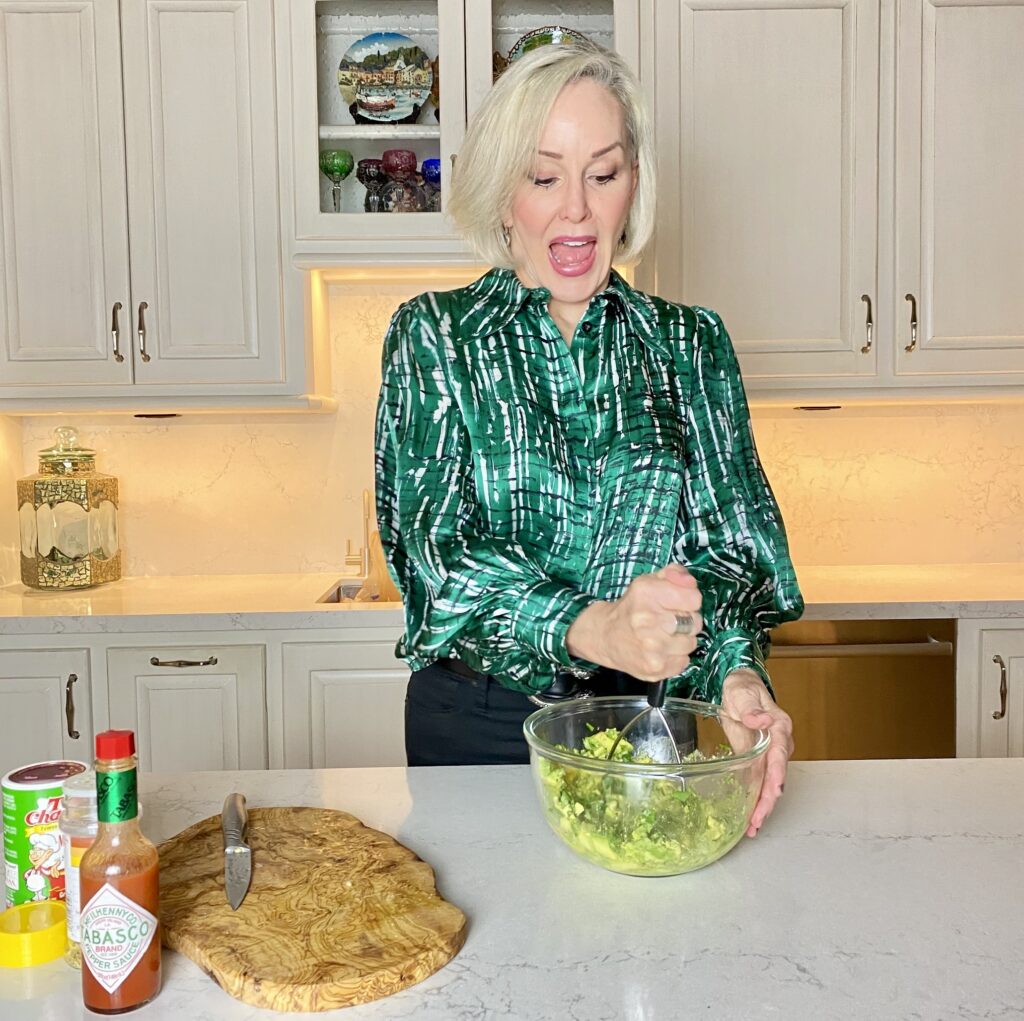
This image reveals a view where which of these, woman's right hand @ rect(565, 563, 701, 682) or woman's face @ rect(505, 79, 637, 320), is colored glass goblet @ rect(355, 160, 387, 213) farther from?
woman's right hand @ rect(565, 563, 701, 682)

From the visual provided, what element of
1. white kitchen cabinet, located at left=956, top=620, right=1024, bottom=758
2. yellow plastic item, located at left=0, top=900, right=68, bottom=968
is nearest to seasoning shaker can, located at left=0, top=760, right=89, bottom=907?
yellow plastic item, located at left=0, top=900, right=68, bottom=968

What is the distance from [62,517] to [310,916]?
6.99ft

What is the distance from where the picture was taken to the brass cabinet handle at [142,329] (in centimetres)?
260

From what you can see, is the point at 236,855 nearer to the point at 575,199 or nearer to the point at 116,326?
the point at 575,199

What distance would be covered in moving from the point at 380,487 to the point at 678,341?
0.43 metres

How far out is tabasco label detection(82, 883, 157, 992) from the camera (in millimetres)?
749

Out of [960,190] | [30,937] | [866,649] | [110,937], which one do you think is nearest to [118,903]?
[110,937]

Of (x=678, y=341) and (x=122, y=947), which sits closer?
(x=122, y=947)

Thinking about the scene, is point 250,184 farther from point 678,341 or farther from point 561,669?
point 561,669

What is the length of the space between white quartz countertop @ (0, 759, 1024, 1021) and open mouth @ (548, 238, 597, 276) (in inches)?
25.2

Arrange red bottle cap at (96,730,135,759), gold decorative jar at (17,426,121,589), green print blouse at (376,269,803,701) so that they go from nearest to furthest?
red bottle cap at (96,730,135,759), green print blouse at (376,269,803,701), gold decorative jar at (17,426,121,589)

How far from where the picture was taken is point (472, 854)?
3.36 feet

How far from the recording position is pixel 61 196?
259 centimetres

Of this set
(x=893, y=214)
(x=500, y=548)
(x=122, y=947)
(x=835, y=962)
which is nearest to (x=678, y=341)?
(x=500, y=548)
